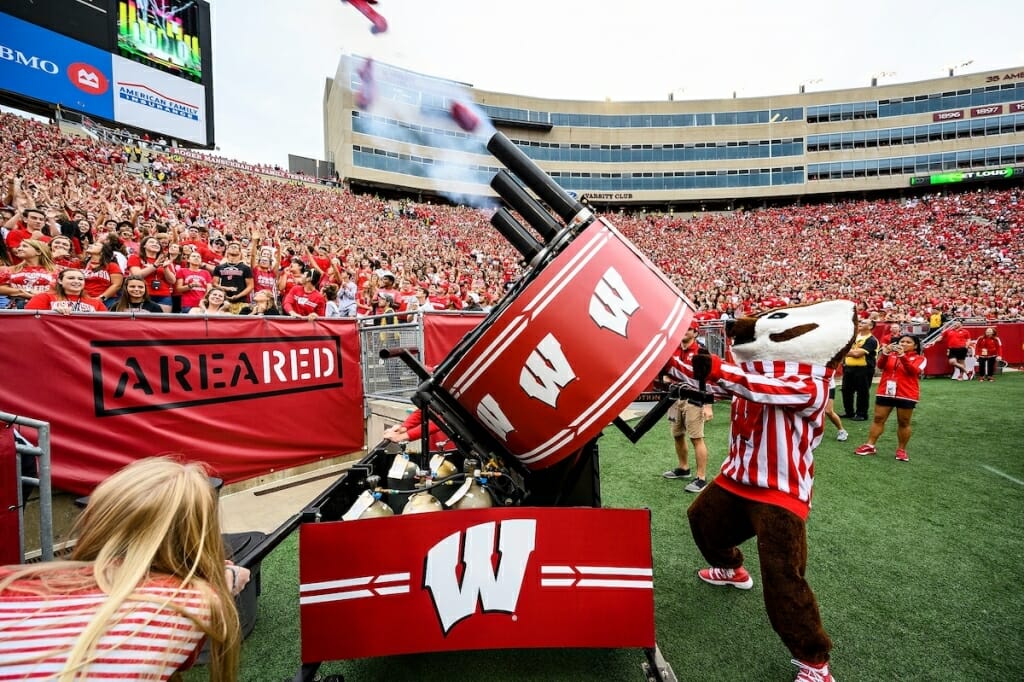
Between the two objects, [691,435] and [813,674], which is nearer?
[813,674]

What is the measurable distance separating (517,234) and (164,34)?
109ft

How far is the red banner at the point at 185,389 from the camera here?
11.6ft

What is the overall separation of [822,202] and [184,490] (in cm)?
5983

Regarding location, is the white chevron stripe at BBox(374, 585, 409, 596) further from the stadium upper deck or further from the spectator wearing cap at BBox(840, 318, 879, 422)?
the stadium upper deck

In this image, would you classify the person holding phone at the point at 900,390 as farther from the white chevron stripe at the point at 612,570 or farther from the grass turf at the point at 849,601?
the white chevron stripe at the point at 612,570

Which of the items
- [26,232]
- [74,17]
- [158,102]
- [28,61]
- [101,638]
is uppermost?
[74,17]

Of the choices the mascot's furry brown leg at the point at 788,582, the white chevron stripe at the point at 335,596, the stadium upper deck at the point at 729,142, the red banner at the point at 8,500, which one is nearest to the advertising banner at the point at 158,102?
the stadium upper deck at the point at 729,142

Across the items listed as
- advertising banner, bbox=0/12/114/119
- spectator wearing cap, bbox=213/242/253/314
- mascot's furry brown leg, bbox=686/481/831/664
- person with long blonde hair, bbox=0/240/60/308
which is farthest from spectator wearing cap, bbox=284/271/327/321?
advertising banner, bbox=0/12/114/119

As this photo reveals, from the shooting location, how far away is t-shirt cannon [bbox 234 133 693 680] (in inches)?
64.5

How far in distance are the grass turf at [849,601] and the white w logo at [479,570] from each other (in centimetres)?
21

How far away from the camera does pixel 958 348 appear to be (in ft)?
42.3

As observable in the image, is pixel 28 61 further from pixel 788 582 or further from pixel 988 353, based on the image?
pixel 988 353

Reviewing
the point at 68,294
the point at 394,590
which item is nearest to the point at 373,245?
the point at 68,294

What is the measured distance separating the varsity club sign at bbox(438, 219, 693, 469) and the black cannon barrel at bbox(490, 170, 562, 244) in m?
0.20
